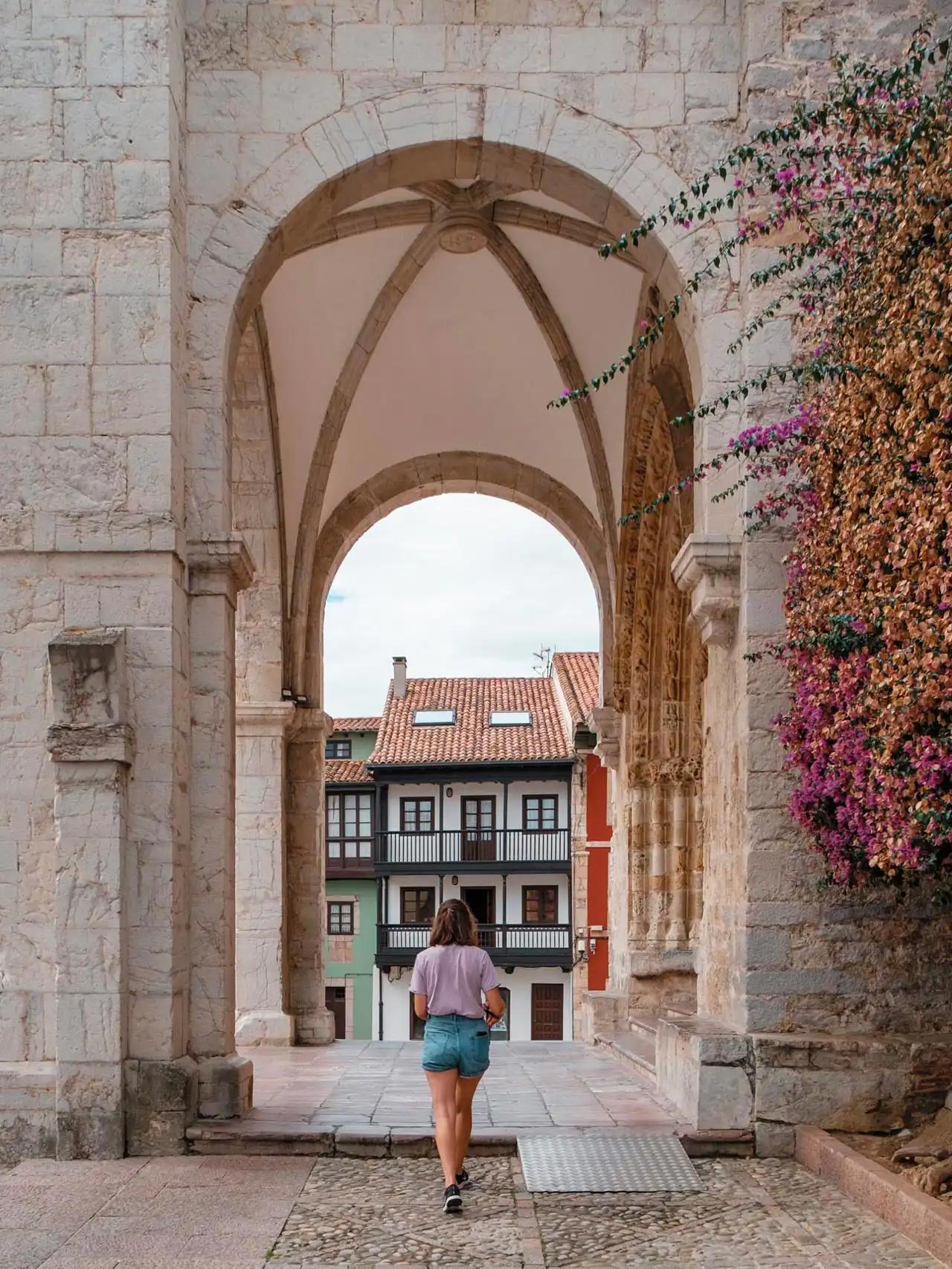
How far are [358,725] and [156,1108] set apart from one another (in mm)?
28436

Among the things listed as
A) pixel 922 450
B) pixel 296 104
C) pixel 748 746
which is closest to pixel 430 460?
pixel 296 104

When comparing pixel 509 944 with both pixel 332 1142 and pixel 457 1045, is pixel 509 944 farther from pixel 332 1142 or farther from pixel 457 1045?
pixel 457 1045

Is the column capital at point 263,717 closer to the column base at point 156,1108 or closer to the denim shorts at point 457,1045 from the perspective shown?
the column base at point 156,1108

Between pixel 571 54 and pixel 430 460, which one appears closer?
pixel 571 54

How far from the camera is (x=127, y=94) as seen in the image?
7.64 m

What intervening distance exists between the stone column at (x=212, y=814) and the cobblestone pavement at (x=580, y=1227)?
122 centimetres

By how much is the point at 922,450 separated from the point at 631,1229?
3153mm

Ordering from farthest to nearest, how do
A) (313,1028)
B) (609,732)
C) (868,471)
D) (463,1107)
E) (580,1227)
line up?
1. (609,732)
2. (313,1028)
3. (463,1107)
4. (868,471)
5. (580,1227)

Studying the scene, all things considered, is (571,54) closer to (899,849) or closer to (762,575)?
(762,575)

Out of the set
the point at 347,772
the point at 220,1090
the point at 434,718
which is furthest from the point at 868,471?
the point at 347,772

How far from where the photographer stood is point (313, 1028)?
1320cm

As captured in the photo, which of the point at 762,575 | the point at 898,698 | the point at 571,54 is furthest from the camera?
the point at 571,54

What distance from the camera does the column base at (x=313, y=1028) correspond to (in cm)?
1318

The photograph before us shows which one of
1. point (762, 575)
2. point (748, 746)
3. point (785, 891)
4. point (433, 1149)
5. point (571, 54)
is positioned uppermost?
point (571, 54)
